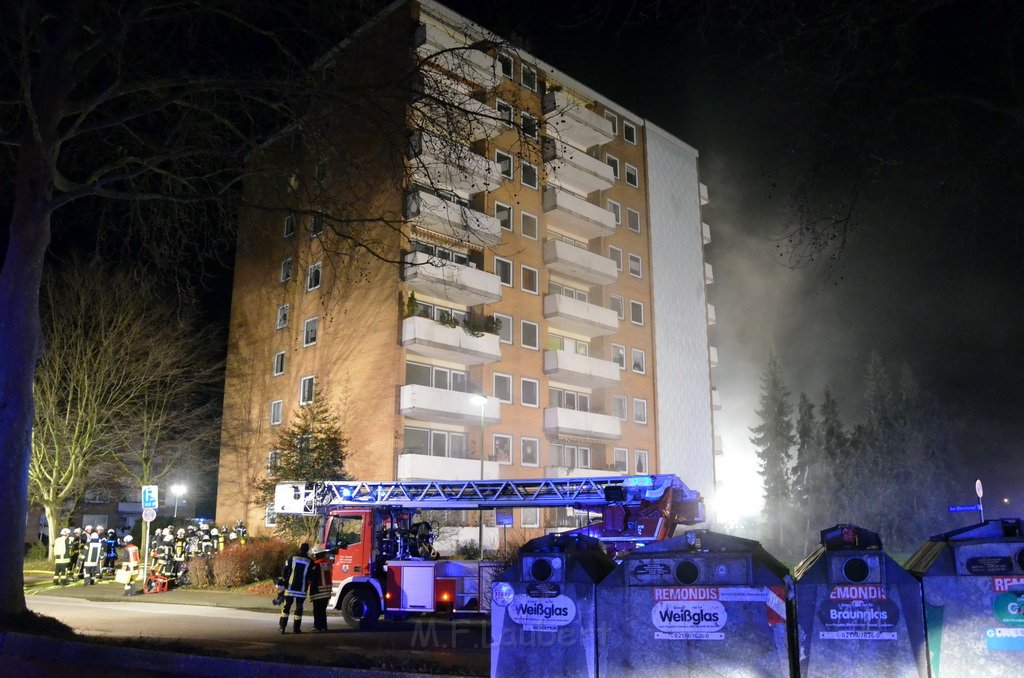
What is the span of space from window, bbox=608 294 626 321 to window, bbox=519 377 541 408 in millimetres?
8224

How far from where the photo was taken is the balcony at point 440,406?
33.1 meters

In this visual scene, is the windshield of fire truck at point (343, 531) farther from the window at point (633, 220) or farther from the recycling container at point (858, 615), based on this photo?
the window at point (633, 220)

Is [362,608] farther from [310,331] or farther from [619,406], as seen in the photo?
[619,406]

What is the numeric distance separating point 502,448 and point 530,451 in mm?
1711

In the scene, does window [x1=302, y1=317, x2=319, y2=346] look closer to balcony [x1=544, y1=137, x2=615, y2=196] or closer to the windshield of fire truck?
balcony [x1=544, y1=137, x2=615, y2=196]

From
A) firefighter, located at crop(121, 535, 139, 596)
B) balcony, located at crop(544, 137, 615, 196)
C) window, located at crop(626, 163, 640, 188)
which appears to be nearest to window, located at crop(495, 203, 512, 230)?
balcony, located at crop(544, 137, 615, 196)

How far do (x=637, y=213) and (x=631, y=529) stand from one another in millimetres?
33164

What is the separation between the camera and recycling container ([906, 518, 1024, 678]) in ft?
19.9

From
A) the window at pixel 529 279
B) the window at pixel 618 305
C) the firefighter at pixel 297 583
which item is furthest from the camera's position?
the window at pixel 618 305

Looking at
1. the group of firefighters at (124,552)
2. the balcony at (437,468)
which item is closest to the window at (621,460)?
the balcony at (437,468)

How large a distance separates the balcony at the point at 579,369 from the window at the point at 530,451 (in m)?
3.54

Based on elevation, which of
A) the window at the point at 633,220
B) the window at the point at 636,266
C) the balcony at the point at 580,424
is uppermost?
the window at the point at 633,220

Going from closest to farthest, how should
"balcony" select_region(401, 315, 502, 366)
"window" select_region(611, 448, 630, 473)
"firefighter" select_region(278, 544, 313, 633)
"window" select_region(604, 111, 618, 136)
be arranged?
"firefighter" select_region(278, 544, 313, 633) < "balcony" select_region(401, 315, 502, 366) < "window" select_region(611, 448, 630, 473) < "window" select_region(604, 111, 618, 136)

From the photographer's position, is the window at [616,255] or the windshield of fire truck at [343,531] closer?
the windshield of fire truck at [343,531]
